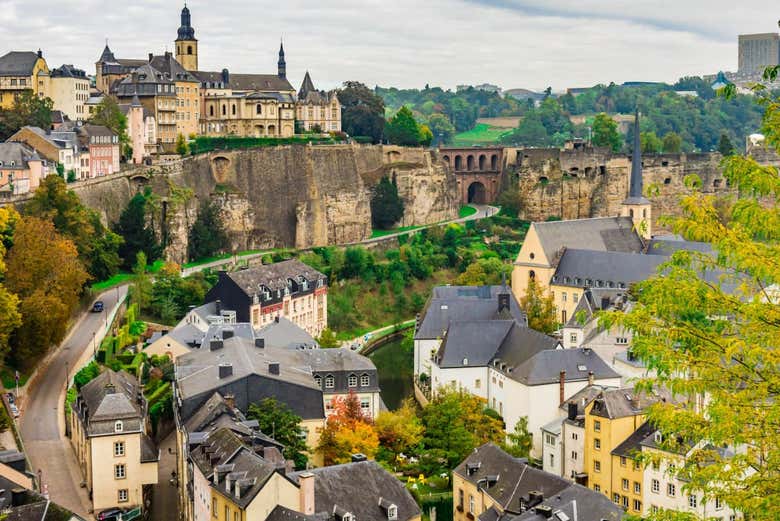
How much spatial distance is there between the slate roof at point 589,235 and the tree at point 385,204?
615 inches

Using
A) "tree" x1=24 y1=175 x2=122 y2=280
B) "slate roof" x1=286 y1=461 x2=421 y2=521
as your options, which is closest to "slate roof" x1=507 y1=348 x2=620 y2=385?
"slate roof" x1=286 y1=461 x2=421 y2=521

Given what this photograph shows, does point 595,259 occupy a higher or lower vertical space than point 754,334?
lower

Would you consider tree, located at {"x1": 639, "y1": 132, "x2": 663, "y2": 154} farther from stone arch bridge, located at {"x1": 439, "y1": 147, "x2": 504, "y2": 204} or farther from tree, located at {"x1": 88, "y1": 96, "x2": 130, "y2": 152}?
tree, located at {"x1": 88, "y1": 96, "x2": 130, "y2": 152}

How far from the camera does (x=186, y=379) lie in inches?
1287

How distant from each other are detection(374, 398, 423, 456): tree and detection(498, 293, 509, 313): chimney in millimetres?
11759

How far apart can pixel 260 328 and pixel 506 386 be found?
12440 millimetres

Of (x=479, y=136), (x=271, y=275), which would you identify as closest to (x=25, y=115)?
(x=271, y=275)

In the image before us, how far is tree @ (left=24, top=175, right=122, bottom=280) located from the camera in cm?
4459

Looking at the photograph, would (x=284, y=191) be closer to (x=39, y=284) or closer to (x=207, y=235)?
(x=207, y=235)

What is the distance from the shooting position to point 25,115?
5631cm

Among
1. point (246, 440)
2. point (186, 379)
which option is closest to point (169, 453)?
point (186, 379)

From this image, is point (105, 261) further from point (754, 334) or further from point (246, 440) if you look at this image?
point (754, 334)

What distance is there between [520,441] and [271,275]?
18387 millimetres

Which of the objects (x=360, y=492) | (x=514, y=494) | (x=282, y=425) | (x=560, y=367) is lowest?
(x=514, y=494)
